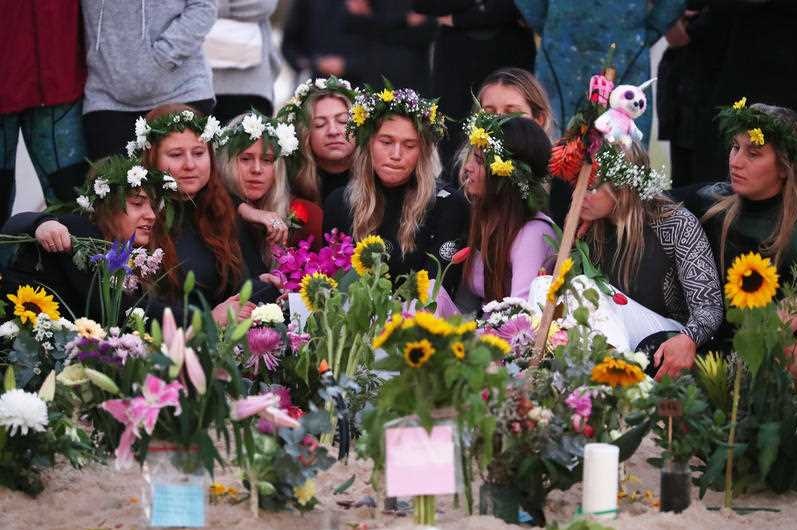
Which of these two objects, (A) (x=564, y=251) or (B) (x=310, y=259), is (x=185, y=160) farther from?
(A) (x=564, y=251)

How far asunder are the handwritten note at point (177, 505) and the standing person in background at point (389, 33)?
473cm

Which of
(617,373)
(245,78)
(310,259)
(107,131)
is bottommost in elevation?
(617,373)

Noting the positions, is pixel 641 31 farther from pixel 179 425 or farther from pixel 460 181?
pixel 179 425

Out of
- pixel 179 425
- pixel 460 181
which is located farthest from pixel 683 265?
pixel 179 425

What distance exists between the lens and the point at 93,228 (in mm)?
5977

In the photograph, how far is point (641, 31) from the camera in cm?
737

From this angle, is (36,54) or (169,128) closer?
(169,128)

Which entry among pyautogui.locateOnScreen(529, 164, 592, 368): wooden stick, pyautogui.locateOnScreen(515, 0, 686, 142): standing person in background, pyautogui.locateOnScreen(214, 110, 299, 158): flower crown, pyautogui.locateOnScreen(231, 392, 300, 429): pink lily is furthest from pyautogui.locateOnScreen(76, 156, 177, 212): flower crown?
pyautogui.locateOnScreen(231, 392, 300, 429): pink lily

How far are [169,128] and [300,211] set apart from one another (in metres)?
0.78

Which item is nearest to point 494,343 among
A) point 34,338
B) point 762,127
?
point 34,338

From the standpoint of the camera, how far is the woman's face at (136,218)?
19.9 ft

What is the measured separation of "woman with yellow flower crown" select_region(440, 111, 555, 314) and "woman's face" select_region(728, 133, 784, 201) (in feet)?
2.64

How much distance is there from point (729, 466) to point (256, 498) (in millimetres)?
1407

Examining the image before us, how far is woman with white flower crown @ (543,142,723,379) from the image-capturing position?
5.91 metres
